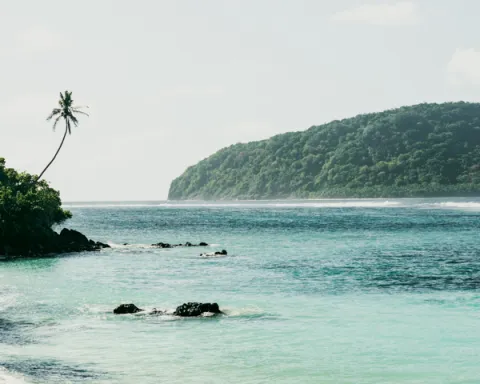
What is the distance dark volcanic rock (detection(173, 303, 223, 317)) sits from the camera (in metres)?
32.8

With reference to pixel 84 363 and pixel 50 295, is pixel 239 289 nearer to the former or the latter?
pixel 50 295

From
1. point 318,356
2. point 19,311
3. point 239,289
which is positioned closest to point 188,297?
point 239,289

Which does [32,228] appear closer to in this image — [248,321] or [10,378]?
[248,321]

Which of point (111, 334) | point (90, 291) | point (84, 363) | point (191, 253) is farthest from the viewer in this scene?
point (191, 253)

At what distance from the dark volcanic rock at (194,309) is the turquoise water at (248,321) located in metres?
0.94

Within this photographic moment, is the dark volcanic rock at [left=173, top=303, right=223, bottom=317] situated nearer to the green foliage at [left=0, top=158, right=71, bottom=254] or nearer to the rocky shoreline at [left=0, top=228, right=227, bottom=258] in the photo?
the rocky shoreline at [left=0, top=228, right=227, bottom=258]

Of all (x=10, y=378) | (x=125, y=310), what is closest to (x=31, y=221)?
(x=125, y=310)

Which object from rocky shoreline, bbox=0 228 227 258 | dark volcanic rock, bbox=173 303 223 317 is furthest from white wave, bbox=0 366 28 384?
rocky shoreline, bbox=0 228 227 258

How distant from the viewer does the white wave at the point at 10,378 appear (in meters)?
21.0

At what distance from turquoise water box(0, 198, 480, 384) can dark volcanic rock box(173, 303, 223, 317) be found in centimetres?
94

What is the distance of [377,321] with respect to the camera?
3191 centimetres

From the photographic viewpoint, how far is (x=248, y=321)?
31.8m

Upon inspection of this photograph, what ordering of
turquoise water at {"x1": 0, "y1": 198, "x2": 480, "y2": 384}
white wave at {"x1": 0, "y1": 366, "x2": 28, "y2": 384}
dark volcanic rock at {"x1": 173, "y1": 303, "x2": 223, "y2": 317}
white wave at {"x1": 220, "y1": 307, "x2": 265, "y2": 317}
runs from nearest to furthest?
1. white wave at {"x1": 0, "y1": 366, "x2": 28, "y2": 384}
2. turquoise water at {"x1": 0, "y1": 198, "x2": 480, "y2": 384}
3. dark volcanic rock at {"x1": 173, "y1": 303, "x2": 223, "y2": 317}
4. white wave at {"x1": 220, "y1": 307, "x2": 265, "y2": 317}

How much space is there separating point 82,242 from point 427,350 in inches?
2217
